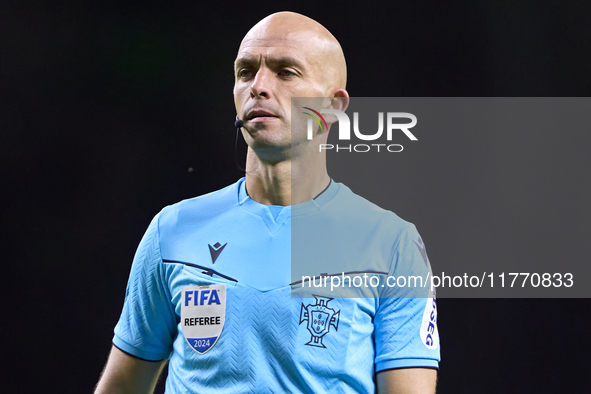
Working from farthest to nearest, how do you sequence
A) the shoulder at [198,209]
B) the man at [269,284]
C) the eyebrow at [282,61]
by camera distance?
1. the shoulder at [198,209]
2. the eyebrow at [282,61]
3. the man at [269,284]

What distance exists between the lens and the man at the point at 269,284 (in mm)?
1462

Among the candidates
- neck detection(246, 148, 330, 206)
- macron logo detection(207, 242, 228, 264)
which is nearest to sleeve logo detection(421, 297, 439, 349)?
neck detection(246, 148, 330, 206)

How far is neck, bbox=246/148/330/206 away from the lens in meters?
1.63

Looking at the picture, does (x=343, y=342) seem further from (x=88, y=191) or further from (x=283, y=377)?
(x=88, y=191)

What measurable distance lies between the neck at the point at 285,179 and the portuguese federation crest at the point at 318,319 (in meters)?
0.28

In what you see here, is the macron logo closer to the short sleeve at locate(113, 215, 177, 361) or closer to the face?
the short sleeve at locate(113, 215, 177, 361)

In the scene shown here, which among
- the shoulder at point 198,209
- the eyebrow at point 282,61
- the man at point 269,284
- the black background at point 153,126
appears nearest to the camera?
the man at point 269,284

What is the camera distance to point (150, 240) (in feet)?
5.41

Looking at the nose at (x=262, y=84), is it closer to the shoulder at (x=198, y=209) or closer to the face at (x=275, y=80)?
the face at (x=275, y=80)

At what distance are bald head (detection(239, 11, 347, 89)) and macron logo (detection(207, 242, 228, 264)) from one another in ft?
1.48

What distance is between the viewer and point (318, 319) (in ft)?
4.85

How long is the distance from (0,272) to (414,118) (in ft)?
5.27

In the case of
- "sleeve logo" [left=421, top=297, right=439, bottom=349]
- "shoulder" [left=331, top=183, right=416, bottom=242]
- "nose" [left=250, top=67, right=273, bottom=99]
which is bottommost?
"sleeve logo" [left=421, top=297, right=439, bottom=349]

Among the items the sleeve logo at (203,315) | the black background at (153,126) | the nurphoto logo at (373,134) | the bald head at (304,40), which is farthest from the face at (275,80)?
the black background at (153,126)
